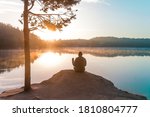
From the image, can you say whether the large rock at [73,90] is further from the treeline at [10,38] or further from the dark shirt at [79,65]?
the treeline at [10,38]

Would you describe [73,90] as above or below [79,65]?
below

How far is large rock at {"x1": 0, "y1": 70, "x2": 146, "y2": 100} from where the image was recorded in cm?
1630

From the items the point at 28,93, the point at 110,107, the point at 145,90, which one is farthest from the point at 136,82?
the point at 110,107

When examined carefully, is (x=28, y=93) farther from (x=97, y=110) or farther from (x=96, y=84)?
(x=97, y=110)

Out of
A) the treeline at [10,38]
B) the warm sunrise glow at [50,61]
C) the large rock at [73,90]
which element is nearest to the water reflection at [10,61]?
the warm sunrise glow at [50,61]

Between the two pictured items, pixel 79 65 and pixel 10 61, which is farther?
pixel 10 61

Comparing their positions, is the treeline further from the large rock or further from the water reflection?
the large rock

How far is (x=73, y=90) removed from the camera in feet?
56.6

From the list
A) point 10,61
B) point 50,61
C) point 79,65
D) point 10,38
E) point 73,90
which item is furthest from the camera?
point 10,38

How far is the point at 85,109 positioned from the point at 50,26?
7.97m

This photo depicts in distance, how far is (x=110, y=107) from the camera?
12375mm

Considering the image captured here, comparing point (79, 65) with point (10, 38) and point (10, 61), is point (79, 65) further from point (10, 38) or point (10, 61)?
point (10, 38)

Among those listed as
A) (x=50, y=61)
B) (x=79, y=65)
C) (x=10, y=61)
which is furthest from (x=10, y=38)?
(x=79, y=65)

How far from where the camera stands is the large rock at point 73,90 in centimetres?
1630
